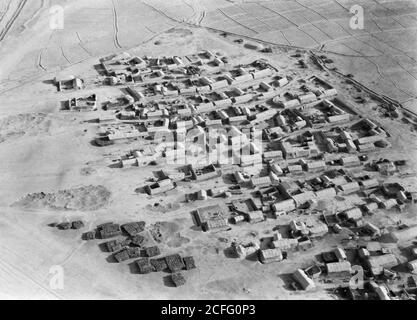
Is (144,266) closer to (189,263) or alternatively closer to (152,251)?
(152,251)

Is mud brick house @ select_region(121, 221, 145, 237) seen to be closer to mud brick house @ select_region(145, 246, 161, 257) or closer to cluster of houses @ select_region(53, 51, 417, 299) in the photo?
cluster of houses @ select_region(53, 51, 417, 299)

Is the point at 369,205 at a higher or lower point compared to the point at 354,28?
lower

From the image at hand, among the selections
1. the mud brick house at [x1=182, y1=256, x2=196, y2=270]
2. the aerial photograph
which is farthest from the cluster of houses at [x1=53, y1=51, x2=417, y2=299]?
the aerial photograph

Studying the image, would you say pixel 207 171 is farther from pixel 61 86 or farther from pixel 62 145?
pixel 61 86

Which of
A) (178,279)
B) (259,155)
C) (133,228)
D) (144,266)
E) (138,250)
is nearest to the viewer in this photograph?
(178,279)

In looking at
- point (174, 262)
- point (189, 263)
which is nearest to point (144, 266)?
point (174, 262)

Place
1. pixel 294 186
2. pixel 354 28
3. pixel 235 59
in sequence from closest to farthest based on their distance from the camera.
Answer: pixel 294 186 < pixel 235 59 < pixel 354 28

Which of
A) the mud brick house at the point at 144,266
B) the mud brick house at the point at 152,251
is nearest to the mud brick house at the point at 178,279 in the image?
the mud brick house at the point at 144,266

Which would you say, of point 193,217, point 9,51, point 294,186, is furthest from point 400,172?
point 9,51
